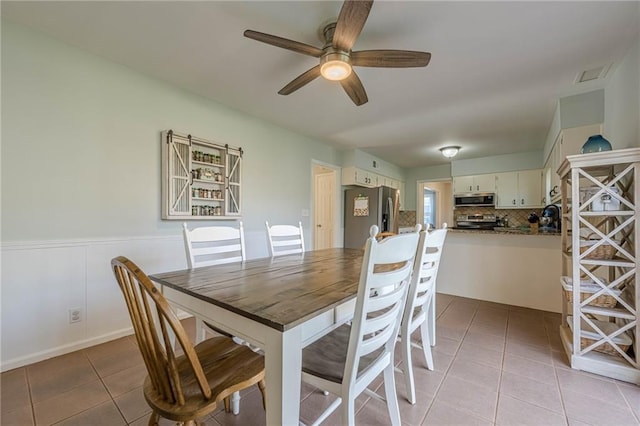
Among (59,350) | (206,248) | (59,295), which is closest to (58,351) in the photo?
(59,350)

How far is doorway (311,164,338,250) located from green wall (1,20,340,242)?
8.54 ft

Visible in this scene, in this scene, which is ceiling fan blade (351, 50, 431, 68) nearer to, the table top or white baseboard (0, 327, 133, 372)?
the table top

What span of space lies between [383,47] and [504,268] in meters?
2.81

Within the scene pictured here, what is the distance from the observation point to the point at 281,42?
161 centimetres

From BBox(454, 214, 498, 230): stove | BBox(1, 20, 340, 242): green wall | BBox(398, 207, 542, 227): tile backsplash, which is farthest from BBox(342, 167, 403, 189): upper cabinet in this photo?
BBox(1, 20, 340, 242): green wall

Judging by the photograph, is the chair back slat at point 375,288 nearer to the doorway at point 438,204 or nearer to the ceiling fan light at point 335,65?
the ceiling fan light at point 335,65

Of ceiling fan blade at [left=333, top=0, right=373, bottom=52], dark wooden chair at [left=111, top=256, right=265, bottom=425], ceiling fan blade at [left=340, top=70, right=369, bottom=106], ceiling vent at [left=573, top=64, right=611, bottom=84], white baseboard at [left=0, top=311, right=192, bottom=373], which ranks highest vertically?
ceiling vent at [left=573, top=64, right=611, bottom=84]

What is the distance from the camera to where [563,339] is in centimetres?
221

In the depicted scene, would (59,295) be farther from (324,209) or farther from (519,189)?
(519,189)

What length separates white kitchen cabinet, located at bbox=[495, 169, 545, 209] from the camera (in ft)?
15.8

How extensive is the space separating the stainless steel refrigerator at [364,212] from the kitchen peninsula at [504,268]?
1417 millimetres

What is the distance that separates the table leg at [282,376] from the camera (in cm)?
84

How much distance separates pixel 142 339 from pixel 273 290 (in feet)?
1.61

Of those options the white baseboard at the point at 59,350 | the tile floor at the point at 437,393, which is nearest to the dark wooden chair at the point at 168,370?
the tile floor at the point at 437,393
